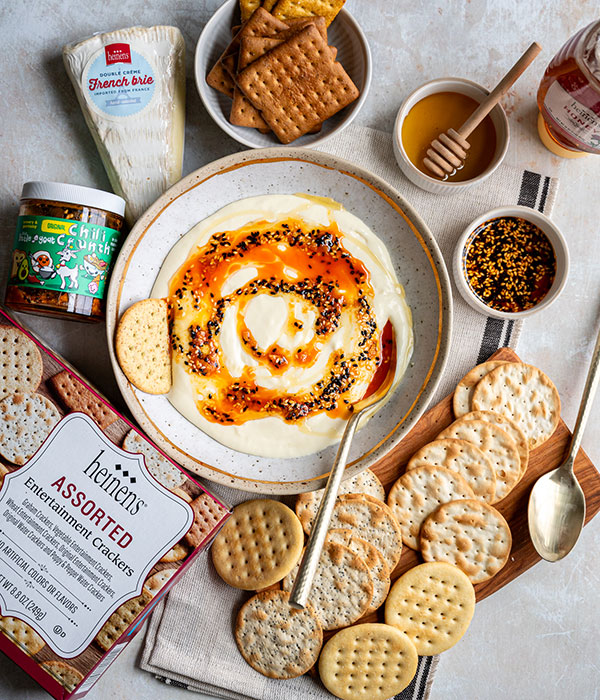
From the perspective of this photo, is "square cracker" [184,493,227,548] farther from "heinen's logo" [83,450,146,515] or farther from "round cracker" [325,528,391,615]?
"round cracker" [325,528,391,615]

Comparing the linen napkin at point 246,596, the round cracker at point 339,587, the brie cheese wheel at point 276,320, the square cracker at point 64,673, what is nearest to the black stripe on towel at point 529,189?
the linen napkin at point 246,596

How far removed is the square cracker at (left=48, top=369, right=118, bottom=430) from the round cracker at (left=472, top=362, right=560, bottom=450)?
1.04 meters

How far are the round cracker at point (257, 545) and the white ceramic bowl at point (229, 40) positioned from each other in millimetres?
1053

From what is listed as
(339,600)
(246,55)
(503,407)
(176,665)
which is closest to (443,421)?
(503,407)

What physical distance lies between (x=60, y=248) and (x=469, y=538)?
139 cm

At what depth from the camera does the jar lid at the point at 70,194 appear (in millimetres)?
1554

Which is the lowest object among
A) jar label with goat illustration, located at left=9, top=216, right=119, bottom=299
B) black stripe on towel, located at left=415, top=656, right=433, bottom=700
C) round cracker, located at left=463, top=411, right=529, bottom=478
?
black stripe on towel, located at left=415, top=656, right=433, bottom=700

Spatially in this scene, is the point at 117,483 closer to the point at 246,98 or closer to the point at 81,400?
the point at 81,400

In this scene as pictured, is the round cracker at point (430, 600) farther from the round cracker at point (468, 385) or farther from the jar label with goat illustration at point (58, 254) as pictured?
the jar label with goat illustration at point (58, 254)

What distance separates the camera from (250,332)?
170 centimetres

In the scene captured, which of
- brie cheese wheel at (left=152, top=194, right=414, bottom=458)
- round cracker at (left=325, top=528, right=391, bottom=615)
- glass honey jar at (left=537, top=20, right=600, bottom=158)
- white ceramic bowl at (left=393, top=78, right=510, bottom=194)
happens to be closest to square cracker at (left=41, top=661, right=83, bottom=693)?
brie cheese wheel at (left=152, top=194, right=414, bottom=458)

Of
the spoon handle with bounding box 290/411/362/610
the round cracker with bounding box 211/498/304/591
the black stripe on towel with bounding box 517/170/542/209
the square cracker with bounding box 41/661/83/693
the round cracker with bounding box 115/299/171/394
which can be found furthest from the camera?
the black stripe on towel with bounding box 517/170/542/209

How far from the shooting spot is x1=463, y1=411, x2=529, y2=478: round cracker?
1770mm

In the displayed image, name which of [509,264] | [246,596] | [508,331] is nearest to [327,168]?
[509,264]
